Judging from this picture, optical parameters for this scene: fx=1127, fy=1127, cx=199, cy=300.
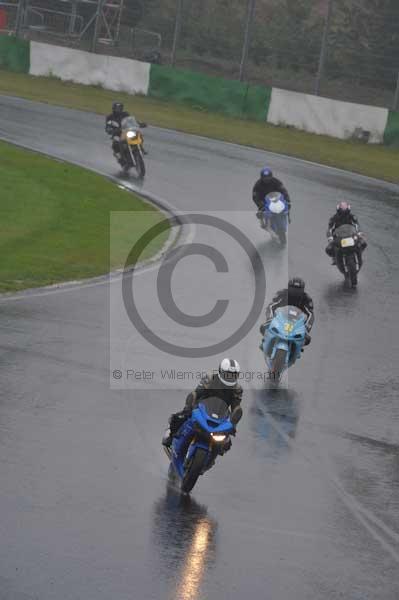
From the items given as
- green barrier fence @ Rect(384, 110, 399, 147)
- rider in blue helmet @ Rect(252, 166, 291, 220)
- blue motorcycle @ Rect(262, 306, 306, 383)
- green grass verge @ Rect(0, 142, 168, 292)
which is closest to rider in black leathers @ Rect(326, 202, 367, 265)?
rider in blue helmet @ Rect(252, 166, 291, 220)

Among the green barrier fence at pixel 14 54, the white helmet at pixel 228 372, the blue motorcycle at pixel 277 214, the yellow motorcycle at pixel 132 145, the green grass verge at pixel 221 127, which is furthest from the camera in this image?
the green barrier fence at pixel 14 54

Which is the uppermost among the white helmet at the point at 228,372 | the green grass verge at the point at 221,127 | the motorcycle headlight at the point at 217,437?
the white helmet at the point at 228,372

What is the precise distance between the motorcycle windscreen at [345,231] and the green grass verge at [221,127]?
1380 centimetres

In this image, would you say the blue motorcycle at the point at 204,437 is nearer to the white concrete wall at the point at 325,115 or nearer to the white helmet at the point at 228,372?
the white helmet at the point at 228,372

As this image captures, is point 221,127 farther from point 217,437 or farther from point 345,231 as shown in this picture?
point 217,437

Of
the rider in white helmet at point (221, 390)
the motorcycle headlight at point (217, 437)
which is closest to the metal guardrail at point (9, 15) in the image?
the rider in white helmet at point (221, 390)

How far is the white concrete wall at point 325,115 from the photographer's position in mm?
41219

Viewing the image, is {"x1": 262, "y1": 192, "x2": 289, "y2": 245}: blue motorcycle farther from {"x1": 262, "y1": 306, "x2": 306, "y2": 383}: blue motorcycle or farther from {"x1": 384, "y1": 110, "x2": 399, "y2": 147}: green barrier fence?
{"x1": 384, "y1": 110, "x2": 399, "y2": 147}: green barrier fence

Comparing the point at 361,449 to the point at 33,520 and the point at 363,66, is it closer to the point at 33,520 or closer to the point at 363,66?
the point at 33,520

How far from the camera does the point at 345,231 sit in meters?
22.5

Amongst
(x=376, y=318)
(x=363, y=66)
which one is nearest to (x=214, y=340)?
(x=376, y=318)

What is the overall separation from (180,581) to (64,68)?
3983cm

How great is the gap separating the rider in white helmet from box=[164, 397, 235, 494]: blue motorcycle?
0.58ft

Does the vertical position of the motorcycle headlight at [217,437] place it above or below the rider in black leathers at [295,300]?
above
